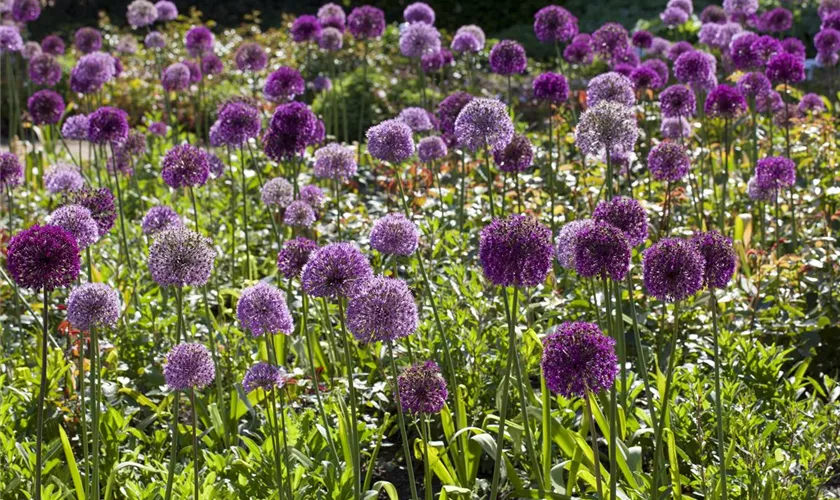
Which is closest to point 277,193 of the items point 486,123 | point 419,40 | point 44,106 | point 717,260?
point 486,123

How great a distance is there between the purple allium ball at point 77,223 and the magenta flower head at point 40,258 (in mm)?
606

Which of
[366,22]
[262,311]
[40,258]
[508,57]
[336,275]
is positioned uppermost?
[366,22]

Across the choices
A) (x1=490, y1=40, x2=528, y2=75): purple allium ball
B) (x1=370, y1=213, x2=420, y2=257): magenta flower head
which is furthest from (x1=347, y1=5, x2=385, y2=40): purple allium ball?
(x1=370, y1=213, x2=420, y2=257): magenta flower head

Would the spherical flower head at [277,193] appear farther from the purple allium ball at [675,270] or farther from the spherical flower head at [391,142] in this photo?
the purple allium ball at [675,270]

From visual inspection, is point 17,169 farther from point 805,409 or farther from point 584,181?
point 805,409

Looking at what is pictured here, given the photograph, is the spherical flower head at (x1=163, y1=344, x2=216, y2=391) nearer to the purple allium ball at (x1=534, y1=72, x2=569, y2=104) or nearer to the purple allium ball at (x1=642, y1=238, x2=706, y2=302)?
the purple allium ball at (x1=642, y1=238, x2=706, y2=302)

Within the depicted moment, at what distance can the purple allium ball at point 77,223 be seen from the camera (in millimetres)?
3199

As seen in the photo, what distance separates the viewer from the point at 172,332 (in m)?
4.46

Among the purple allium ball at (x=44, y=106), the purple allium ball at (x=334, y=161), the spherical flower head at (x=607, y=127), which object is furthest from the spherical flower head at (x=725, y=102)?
the purple allium ball at (x=44, y=106)

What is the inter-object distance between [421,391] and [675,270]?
2.62 ft

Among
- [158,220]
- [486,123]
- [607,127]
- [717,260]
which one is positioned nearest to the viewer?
[717,260]

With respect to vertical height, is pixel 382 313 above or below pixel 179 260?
below

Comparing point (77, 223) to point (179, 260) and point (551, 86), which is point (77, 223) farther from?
point (551, 86)

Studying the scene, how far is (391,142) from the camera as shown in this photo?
362 centimetres
